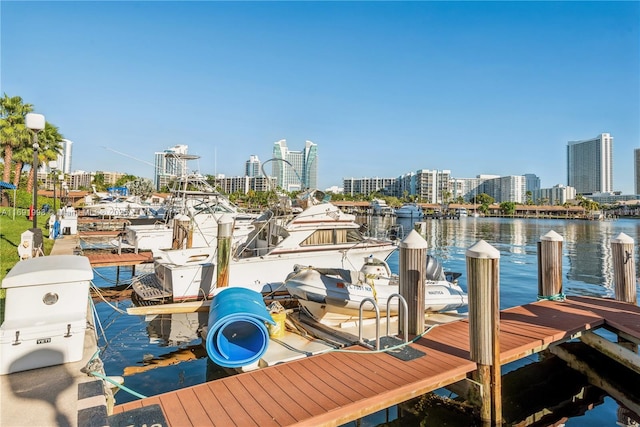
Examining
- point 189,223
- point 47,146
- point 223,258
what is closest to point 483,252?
point 223,258

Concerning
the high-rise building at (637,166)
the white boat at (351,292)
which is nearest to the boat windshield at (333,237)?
the white boat at (351,292)

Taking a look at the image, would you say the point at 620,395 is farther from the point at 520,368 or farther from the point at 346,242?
the point at 346,242

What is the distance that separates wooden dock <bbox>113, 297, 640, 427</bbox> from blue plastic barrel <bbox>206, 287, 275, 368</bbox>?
52 cm

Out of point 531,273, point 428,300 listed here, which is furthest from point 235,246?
point 531,273

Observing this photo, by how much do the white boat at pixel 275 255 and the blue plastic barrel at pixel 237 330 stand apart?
488 cm

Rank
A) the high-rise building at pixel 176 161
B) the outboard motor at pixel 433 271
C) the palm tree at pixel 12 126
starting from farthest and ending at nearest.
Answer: the palm tree at pixel 12 126 < the high-rise building at pixel 176 161 < the outboard motor at pixel 433 271

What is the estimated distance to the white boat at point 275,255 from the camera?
35.1 feet

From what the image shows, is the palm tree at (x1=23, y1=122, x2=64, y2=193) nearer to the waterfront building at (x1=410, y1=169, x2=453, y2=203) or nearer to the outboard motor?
the outboard motor

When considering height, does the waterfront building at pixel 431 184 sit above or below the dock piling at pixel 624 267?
above

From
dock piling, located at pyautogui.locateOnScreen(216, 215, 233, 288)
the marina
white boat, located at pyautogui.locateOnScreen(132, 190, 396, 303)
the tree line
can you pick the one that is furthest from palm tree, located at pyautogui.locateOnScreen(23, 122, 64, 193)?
the marina

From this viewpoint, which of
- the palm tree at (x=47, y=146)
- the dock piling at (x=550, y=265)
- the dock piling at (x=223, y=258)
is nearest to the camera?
the dock piling at (x=550, y=265)

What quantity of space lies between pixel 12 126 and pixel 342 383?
1411 inches

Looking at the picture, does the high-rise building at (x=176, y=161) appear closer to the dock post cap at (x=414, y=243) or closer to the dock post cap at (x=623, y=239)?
the dock post cap at (x=414, y=243)

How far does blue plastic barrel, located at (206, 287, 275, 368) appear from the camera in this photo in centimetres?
507
